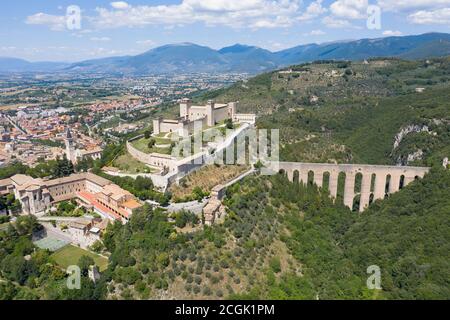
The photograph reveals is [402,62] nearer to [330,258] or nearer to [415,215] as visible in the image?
[415,215]

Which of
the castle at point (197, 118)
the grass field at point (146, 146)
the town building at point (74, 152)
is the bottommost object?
the town building at point (74, 152)

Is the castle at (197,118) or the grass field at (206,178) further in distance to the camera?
the castle at (197,118)

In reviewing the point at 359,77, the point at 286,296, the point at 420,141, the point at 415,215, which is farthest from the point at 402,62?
the point at 286,296

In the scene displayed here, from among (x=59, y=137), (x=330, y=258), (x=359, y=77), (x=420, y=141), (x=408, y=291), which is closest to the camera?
(x=408, y=291)

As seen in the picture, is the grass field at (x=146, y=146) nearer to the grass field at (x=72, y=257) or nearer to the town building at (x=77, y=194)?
the town building at (x=77, y=194)

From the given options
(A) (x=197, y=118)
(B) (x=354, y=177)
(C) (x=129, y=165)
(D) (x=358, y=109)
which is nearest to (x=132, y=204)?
(C) (x=129, y=165)

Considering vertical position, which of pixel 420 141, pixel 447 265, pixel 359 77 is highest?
pixel 359 77

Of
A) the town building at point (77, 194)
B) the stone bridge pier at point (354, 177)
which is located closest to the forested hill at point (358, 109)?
the stone bridge pier at point (354, 177)
